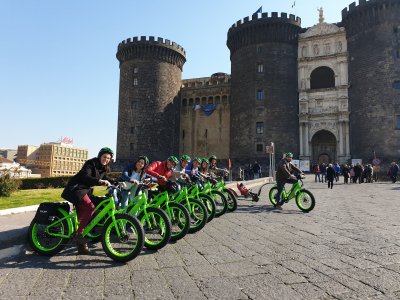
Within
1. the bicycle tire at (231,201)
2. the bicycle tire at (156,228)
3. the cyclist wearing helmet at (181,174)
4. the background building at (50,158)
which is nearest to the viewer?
the bicycle tire at (156,228)

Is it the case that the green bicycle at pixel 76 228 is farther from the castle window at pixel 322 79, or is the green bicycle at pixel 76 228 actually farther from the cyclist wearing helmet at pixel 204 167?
the castle window at pixel 322 79

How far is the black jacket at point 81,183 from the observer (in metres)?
4.62

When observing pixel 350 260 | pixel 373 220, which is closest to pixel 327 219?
pixel 373 220

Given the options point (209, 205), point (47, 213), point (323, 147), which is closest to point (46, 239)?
point (47, 213)

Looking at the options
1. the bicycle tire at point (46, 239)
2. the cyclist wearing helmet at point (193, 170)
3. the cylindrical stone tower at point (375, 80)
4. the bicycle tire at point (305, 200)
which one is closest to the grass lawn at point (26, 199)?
the cyclist wearing helmet at point (193, 170)

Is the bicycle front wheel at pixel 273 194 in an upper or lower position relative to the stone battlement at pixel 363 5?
lower

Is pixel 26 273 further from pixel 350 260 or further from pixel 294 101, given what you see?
pixel 294 101

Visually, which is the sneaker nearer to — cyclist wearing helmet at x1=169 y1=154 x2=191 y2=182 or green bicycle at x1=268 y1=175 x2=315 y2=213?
cyclist wearing helmet at x1=169 y1=154 x2=191 y2=182

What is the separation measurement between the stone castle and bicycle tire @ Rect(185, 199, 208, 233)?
2877 cm

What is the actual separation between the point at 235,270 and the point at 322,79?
40.0 m

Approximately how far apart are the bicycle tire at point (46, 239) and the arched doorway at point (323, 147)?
3391cm

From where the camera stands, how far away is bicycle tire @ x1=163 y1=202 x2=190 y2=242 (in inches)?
216

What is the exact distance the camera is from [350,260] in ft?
13.9

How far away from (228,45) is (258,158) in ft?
48.8
